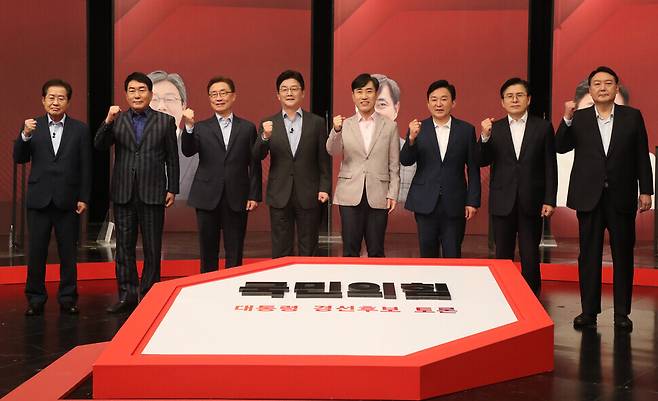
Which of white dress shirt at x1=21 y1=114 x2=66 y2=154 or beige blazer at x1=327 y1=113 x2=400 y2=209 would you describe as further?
beige blazer at x1=327 y1=113 x2=400 y2=209

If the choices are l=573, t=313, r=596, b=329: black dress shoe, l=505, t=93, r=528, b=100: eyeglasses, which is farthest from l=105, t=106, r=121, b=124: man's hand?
l=573, t=313, r=596, b=329: black dress shoe

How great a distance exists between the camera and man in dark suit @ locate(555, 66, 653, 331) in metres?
5.38

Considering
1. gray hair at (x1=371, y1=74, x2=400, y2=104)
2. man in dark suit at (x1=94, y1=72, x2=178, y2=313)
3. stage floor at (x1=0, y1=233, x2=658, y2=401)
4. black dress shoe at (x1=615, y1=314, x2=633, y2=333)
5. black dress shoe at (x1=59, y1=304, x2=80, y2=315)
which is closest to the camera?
stage floor at (x1=0, y1=233, x2=658, y2=401)

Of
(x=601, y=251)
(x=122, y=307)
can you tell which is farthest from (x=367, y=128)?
(x=122, y=307)

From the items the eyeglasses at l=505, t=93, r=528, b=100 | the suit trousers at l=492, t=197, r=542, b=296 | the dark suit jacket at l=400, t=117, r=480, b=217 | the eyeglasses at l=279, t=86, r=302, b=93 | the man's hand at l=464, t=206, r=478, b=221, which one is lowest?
the suit trousers at l=492, t=197, r=542, b=296

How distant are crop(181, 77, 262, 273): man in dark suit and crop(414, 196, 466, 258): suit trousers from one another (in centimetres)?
113

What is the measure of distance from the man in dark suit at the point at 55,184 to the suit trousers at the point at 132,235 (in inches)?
11.0

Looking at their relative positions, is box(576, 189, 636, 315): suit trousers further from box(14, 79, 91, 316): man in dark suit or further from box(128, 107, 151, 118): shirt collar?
box(14, 79, 91, 316): man in dark suit

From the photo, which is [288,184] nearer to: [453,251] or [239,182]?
[239,182]

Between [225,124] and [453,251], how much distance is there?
1731 mm

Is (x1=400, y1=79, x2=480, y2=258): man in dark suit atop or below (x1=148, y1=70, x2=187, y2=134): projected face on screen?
below

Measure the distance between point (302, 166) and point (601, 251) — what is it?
6.55 ft

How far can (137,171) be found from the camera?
19.2 feet

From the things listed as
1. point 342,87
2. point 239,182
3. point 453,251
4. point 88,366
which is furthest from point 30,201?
point 342,87
